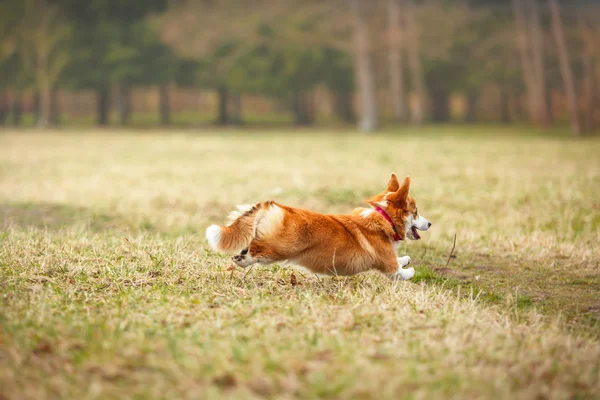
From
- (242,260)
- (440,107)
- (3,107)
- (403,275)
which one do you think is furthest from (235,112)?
(242,260)

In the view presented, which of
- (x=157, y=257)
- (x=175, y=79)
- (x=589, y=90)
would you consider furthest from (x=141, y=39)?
(x=157, y=257)

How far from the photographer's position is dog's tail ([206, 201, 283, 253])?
4426 millimetres

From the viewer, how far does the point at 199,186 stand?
35.7ft

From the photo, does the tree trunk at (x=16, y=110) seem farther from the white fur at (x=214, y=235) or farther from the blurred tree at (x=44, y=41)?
the white fur at (x=214, y=235)

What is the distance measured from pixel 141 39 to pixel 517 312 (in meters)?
35.2

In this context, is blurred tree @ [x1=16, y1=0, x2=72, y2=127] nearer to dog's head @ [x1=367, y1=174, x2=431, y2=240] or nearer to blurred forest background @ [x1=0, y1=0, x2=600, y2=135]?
blurred forest background @ [x1=0, y1=0, x2=600, y2=135]

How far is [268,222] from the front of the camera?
14.7ft

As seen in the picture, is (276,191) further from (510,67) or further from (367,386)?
(510,67)

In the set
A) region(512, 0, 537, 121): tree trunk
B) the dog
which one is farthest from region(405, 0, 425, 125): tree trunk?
the dog

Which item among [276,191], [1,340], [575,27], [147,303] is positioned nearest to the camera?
[1,340]

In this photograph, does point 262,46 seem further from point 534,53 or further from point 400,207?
point 400,207

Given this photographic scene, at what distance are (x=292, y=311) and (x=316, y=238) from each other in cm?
81

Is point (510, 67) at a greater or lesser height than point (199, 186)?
greater

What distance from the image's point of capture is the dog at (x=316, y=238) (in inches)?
176
